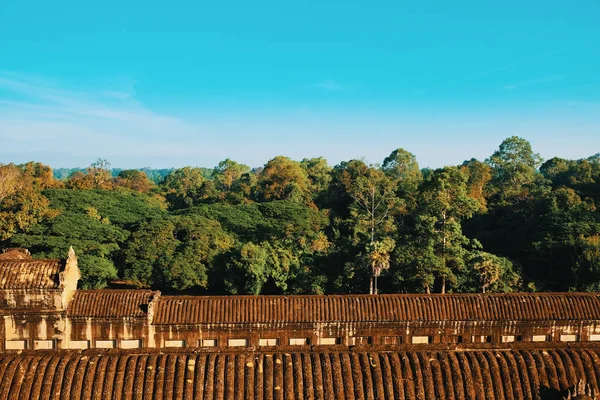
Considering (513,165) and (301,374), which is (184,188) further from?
(301,374)

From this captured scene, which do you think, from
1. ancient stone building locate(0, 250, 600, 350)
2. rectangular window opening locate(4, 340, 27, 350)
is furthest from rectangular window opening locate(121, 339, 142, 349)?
rectangular window opening locate(4, 340, 27, 350)

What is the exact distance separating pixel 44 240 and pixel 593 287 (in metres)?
41.3

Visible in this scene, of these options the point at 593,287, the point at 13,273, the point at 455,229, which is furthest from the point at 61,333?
the point at 593,287

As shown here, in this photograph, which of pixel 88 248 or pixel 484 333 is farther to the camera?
pixel 88 248

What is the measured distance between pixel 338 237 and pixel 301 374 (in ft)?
121

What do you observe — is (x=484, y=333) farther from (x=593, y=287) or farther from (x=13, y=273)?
(x=13, y=273)

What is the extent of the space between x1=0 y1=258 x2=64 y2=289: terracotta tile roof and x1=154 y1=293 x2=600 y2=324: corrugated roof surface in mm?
4647

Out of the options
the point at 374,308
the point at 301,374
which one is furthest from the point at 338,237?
the point at 301,374

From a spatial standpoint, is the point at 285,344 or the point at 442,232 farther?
the point at 442,232

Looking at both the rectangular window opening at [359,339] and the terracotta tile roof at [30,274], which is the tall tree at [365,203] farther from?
the terracotta tile roof at [30,274]

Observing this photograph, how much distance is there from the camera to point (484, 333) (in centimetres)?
2384

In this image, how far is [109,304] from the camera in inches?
920

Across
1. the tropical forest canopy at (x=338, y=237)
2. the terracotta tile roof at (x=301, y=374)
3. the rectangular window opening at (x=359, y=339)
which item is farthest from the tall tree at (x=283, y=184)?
the terracotta tile roof at (x=301, y=374)

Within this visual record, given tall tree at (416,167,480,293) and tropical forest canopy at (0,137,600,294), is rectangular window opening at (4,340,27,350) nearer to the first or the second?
tropical forest canopy at (0,137,600,294)
